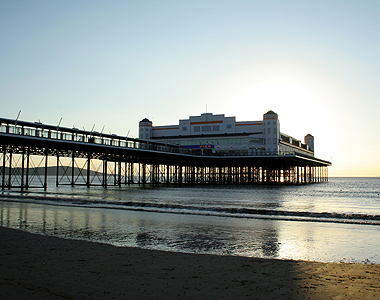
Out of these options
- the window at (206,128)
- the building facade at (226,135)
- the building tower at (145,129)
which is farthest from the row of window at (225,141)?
the building tower at (145,129)

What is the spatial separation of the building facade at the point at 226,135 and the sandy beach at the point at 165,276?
2671 inches

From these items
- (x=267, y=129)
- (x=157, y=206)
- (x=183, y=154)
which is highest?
(x=267, y=129)

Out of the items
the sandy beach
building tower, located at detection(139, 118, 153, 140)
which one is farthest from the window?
the sandy beach

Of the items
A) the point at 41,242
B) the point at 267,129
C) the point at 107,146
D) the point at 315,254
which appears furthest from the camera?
the point at 267,129

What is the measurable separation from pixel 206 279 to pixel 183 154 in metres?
56.4

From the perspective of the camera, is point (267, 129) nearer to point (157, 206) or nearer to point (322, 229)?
point (157, 206)

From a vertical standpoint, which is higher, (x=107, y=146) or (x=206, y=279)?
(x=107, y=146)

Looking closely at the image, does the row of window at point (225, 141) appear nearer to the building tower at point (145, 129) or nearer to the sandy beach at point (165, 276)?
the building tower at point (145, 129)

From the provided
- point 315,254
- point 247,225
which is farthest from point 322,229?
point 315,254

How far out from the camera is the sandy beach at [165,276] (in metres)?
5.01

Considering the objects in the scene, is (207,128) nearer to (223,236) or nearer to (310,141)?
(310,141)

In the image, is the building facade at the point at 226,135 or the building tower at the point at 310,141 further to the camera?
the building tower at the point at 310,141

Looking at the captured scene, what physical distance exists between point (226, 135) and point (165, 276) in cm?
7784

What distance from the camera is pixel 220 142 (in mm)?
83125
